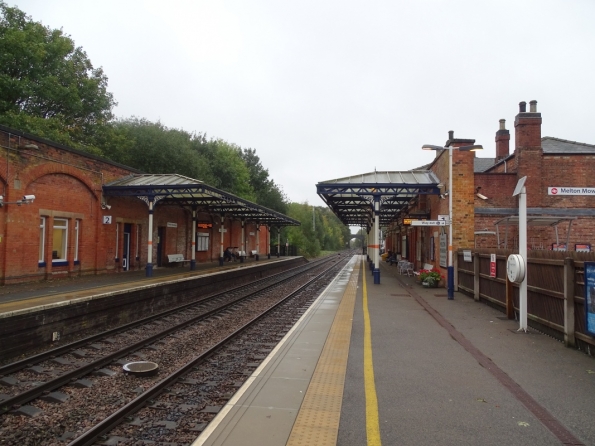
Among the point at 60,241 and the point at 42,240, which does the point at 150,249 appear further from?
the point at 42,240

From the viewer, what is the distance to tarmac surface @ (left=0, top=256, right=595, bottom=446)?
4.04m

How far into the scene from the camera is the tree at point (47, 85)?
2664 centimetres

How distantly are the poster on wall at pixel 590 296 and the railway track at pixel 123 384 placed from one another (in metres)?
5.04

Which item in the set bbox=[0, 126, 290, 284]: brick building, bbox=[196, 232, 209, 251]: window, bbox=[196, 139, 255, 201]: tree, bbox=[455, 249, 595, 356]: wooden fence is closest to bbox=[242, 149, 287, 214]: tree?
bbox=[196, 139, 255, 201]: tree

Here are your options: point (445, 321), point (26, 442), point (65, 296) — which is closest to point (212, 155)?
point (65, 296)

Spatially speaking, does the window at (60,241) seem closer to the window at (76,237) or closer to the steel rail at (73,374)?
the window at (76,237)

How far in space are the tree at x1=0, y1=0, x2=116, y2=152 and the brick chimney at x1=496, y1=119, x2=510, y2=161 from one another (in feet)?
82.9

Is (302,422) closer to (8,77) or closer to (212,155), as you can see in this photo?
(8,77)

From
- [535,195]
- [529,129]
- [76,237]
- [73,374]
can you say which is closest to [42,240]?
[76,237]

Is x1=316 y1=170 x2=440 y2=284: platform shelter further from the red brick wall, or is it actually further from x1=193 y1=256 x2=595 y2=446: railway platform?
x1=193 y1=256 x2=595 y2=446: railway platform

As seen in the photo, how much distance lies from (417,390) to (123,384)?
13.5 ft

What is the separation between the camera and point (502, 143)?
25.2m

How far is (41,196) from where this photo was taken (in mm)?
15727

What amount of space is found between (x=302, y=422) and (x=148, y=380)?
3.40 metres
